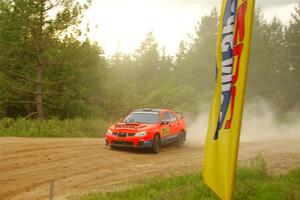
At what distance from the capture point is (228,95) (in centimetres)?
514

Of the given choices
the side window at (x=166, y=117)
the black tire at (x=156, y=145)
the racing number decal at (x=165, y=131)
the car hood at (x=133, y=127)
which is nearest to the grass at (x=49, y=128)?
the car hood at (x=133, y=127)

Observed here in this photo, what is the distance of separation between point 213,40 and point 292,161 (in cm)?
4615

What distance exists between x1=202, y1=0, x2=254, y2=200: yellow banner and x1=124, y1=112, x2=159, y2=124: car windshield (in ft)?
31.8

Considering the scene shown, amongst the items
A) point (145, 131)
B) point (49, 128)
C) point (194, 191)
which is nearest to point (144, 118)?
point (145, 131)

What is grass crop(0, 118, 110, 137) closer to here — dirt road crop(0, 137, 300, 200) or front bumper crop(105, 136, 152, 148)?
dirt road crop(0, 137, 300, 200)

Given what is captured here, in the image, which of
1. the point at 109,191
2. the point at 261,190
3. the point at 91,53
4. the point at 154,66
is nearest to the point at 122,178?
the point at 109,191

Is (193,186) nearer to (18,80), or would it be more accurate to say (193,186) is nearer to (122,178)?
(122,178)

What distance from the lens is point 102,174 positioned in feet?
35.4

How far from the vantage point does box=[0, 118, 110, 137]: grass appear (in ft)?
62.1

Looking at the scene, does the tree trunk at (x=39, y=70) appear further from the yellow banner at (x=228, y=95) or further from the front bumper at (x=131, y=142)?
the yellow banner at (x=228, y=95)

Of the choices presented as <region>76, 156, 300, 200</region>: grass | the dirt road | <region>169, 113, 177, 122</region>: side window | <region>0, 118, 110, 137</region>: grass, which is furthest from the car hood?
<region>0, 118, 110, 137</region>: grass

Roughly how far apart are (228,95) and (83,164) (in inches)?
298

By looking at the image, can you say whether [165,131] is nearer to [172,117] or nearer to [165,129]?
[165,129]

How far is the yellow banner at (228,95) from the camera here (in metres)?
4.79
